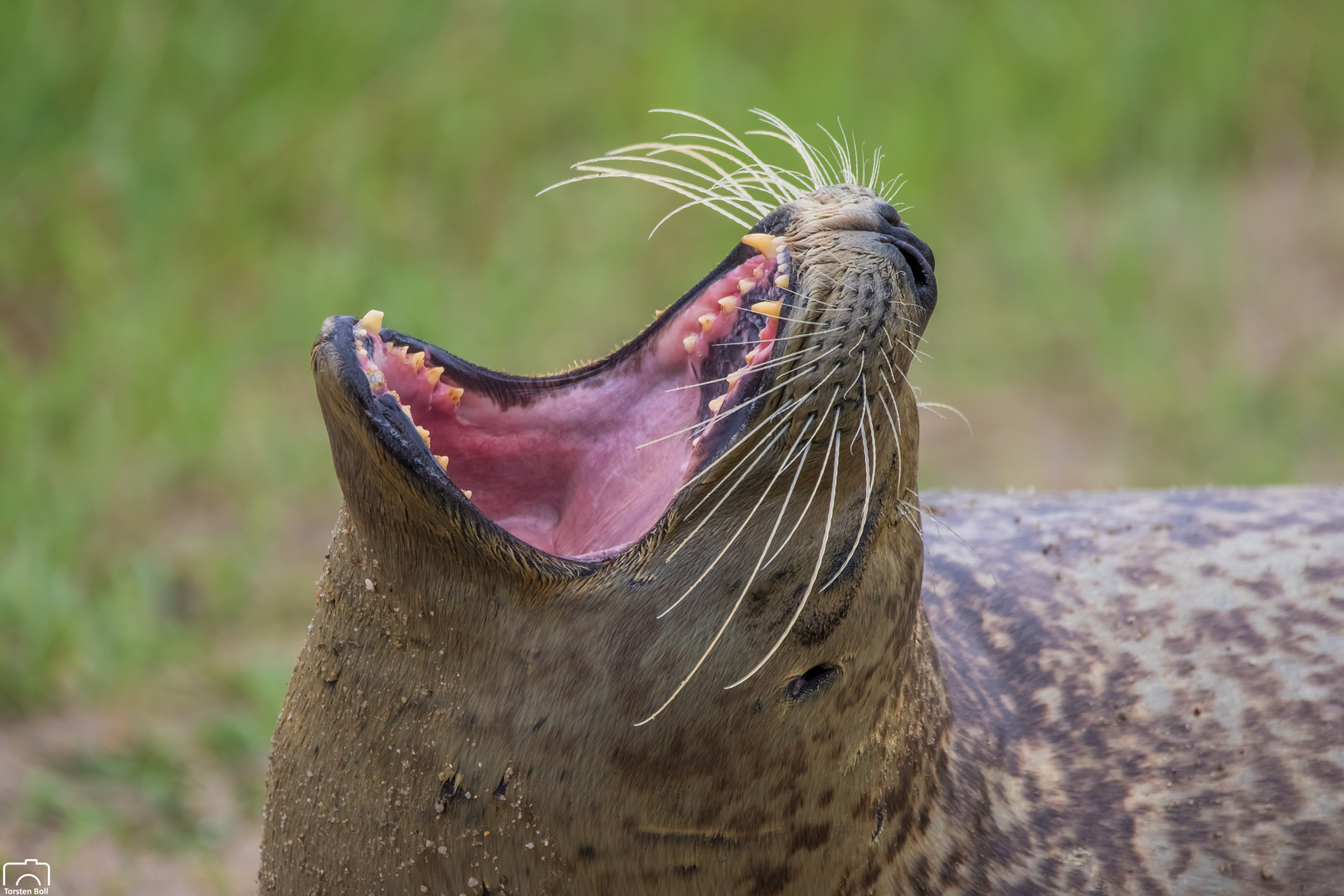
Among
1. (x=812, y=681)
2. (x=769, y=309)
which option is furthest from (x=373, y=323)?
(x=812, y=681)

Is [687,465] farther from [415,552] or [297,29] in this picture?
[297,29]

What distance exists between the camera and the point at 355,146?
261 inches

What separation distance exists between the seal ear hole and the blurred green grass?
2.41 meters

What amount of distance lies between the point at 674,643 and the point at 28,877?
2089mm

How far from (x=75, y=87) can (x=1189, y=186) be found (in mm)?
5215

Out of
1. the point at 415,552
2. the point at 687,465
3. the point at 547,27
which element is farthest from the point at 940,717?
the point at 547,27

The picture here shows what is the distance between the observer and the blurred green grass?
203 inches

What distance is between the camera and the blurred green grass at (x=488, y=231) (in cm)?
514

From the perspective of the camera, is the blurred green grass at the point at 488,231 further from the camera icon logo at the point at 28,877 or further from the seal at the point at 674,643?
the seal at the point at 674,643

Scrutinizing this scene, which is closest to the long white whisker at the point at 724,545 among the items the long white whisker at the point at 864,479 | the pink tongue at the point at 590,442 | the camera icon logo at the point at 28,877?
the long white whisker at the point at 864,479

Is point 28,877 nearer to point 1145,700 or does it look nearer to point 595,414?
point 595,414

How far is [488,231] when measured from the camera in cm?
688

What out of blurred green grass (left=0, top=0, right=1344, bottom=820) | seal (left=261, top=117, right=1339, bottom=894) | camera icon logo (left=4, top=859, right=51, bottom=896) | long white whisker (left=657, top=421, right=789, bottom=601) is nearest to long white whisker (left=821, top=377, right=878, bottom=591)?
seal (left=261, top=117, right=1339, bottom=894)

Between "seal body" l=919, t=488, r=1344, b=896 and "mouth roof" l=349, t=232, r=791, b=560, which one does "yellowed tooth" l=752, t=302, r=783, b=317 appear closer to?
"mouth roof" l=349, t=232, r=791, b=560
